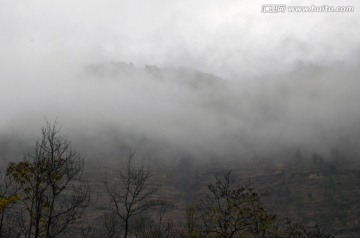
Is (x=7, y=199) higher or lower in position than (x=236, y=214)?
higher

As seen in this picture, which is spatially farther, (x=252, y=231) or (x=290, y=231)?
(x=290, y=231)

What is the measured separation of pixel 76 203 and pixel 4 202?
5.21 metres

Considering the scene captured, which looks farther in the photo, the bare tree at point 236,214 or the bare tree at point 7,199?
the bare tree at point 236,214

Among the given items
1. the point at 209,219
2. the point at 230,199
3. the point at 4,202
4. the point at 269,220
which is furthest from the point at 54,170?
the point at 269,220

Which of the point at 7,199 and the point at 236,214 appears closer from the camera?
the point at 7,199

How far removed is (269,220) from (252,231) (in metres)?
2.90

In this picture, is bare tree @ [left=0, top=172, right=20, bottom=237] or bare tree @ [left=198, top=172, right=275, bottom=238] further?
bare tree @ [left=198, top=172, right=275, bottom=238]

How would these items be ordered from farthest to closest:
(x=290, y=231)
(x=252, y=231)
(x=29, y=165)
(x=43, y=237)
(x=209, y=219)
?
(x=290, y=231)
(x=252, y=231)
(x=209, y=219)
(x=43, y=237)
(x=29, y=165)

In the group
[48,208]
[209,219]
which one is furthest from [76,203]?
[209,219]

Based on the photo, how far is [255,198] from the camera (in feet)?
132

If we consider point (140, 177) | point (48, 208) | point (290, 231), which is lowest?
point (290, 231)

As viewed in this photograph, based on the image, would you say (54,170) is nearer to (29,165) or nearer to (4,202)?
(29,165)

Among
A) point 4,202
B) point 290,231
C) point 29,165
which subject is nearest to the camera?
point 4,202

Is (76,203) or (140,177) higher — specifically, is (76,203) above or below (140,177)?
below
